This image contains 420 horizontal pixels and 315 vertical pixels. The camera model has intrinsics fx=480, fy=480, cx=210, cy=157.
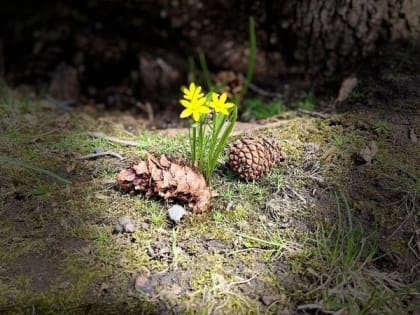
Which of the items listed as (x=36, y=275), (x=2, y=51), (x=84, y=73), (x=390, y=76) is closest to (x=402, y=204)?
(x=390, y=76)

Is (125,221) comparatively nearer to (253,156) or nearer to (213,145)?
(213,145)

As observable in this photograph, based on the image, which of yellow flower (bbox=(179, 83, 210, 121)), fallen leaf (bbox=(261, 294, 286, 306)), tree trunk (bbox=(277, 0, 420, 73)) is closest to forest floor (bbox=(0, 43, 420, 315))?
fallen leaf (bbox=(261, 294, 286, 306))

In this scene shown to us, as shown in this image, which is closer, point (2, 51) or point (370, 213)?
point (370, 213)

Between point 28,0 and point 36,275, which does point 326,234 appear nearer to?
point 36,275

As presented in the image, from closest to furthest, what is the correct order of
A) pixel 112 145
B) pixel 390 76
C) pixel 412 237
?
pixel 412 237
pixel 112 145
pixel 390 76

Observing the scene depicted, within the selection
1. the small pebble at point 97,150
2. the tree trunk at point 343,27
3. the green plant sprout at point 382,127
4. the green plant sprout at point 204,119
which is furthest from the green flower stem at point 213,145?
the tree trunk at point 343,27

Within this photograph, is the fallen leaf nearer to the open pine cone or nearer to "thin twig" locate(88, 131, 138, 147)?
the open pine cone

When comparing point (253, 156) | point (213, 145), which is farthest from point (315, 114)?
point (213, 145)
